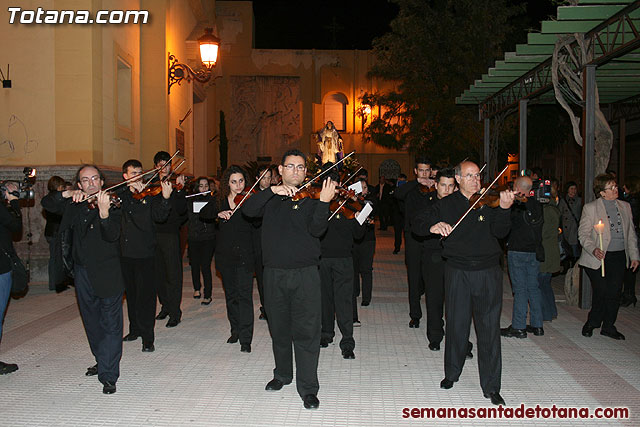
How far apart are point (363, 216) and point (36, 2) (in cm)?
855

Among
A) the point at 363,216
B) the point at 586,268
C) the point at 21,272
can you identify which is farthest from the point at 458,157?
the point at 21,272

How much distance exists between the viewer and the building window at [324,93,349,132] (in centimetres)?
3550

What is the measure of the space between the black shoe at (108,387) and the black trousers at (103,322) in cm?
3

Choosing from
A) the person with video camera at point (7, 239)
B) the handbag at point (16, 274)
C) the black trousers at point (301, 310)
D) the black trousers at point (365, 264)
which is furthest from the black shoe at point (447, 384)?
the handbag at point (16, 274)

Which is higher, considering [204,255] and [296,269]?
[296,269]

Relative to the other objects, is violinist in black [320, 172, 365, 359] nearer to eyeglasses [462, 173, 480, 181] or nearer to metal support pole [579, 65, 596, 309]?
eyeglasses [462, 173, 480, 181]

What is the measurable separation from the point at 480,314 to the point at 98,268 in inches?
143

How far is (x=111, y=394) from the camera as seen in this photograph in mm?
5758

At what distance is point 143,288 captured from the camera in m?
7.36

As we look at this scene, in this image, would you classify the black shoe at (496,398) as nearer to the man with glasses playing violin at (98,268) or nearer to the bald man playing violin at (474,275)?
the bald man playing violin at (474,275)

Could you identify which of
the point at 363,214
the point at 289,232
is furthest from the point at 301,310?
the point at 363,214

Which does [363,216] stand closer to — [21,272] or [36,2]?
[21,272]

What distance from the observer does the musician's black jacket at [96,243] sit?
5844mm

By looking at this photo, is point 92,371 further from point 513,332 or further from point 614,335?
point 614,335
